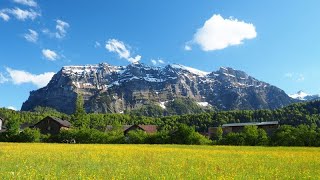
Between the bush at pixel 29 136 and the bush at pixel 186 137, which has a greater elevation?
the bush at pixel 29 136

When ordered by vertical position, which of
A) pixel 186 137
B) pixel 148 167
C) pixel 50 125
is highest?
pixel 50 125

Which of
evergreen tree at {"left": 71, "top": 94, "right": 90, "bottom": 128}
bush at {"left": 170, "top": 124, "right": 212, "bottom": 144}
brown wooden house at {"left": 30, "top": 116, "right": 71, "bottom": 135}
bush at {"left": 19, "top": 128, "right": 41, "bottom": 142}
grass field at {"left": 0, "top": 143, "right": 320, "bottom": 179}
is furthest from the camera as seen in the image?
brown wooden house at {"left": 30, "top": 116, "right": 71, "bottom": 135}

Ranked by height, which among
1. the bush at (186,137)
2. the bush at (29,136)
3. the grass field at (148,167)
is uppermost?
the bush at (29,136)

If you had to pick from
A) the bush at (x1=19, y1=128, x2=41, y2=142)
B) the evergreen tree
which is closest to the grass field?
the bush at (x1=19, y1=128, x2=41, y2=142)

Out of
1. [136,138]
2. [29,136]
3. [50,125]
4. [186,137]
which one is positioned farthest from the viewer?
[50,125]

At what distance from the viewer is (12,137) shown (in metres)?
93.1

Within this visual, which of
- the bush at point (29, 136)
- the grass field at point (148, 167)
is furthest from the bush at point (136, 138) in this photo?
the grass field at point (148, 167)

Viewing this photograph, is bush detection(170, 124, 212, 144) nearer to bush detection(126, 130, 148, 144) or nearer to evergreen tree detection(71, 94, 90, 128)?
bush detection(126, 130, 148, 144)

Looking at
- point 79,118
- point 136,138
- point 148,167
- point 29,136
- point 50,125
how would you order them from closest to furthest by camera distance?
1. point 148,167
2. point 136,138
3. point 29,136
4. point 79,118
5. point 50,125

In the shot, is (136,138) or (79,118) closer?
(136,138)

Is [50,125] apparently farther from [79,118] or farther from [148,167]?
[148,167]

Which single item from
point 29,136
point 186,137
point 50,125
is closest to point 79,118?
point 50,125

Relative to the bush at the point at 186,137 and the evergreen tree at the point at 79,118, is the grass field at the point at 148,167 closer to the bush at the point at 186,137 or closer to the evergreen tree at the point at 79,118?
the bush at the point at 186,137

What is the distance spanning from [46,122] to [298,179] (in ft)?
445
